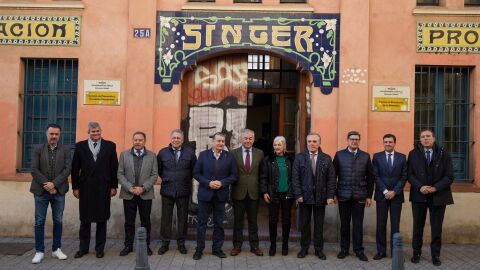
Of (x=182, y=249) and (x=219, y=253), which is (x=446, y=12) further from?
(x=182, y=249)

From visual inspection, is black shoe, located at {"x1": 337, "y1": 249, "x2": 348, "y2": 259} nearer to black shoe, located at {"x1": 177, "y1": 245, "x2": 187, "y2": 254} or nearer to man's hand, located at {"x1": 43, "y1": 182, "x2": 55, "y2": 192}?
black shoe, located at {"x1": 177, "y1": 245, "x2": 187, "y2": 254}

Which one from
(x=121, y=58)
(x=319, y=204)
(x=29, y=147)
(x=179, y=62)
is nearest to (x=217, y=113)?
(x=179, y=62)

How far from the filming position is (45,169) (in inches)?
310

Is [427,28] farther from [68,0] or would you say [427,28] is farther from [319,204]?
[68,0]

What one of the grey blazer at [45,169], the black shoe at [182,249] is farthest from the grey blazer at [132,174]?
the black shoe at [182,249]

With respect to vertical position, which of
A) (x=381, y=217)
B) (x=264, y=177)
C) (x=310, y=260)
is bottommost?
(x=310, y=260)

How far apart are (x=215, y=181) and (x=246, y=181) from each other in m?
0.52

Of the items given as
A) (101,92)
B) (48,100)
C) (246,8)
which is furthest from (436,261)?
(48,100)

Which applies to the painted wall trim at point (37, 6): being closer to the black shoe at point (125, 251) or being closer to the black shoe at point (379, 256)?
the black shoe at point (125, 251)

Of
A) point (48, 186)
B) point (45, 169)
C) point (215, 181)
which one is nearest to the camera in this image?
point (48, 186)

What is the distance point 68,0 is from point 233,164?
180 inches

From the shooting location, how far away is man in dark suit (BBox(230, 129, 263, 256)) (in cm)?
823

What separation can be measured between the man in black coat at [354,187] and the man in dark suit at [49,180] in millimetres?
4187

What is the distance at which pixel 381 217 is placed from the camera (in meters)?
8.19
